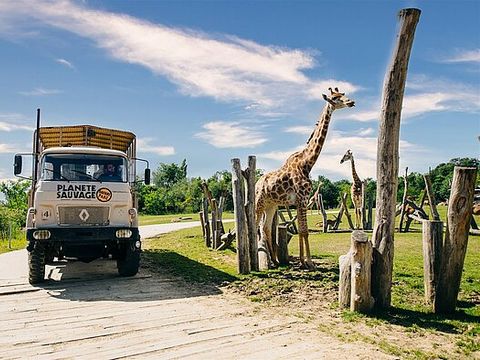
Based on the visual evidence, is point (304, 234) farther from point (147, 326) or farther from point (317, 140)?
point (147, 326)

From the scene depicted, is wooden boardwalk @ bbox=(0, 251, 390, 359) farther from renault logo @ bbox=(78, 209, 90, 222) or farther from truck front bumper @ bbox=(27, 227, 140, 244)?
renault logo @ bbox=(78, 209, 90, 222)

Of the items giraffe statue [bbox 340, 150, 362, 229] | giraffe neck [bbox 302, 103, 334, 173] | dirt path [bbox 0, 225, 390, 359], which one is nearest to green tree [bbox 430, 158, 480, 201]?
giraffe statue [bbox 340, 150, 362, 229]

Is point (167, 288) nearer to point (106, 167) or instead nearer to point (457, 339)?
point (106, 167)

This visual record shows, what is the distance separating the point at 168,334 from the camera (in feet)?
17.8

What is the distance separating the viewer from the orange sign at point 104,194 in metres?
8.70

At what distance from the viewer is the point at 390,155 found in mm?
6531

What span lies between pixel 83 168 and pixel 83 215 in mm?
1105

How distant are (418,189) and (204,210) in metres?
40.9

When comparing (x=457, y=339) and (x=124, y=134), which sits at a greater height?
(x=124, y=134)

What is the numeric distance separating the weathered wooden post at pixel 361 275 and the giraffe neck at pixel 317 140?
13.4ft

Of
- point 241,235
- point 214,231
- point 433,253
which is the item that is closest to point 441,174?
point 214,231

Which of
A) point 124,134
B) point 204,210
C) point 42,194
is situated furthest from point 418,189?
point 42,194

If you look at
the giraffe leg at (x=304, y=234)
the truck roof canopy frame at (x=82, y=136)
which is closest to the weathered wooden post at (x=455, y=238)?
the giraffe leg at (x=304, y=234)

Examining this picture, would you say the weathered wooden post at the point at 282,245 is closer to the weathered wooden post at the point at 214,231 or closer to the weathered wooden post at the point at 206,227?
the weathered wooden post at the point at 214,231
